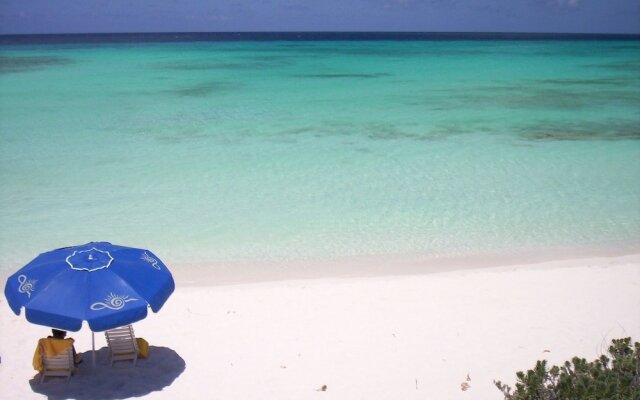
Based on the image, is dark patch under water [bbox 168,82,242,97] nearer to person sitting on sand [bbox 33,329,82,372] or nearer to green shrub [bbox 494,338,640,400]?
person sitting on sand [bbox 33,329,82,372]

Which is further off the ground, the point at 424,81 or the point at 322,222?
the point at 424,81

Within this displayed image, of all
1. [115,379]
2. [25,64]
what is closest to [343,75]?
[25,64]

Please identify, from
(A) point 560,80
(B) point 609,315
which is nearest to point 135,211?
(B) point 609,315

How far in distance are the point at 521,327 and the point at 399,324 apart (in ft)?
3.92

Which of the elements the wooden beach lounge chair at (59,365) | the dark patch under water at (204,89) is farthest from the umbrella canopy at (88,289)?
the dark patch under water at (204,89)

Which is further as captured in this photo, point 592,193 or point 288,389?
point 592,193

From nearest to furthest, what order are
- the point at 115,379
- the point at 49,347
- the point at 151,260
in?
the point at 49,347
the point at 151,260
the point at 115,379

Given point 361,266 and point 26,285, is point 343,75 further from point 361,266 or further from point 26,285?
point 26,285

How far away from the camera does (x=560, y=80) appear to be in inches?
1169

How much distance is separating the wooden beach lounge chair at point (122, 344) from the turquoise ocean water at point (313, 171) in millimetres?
2905

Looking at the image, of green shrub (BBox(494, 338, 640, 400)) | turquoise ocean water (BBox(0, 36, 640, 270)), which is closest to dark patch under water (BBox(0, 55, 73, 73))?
turquoise ocean water (BBox(0, 36, 640, 270))

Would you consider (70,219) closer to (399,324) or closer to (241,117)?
(399,324)

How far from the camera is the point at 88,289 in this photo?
4566mm

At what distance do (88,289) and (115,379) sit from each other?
108cm
